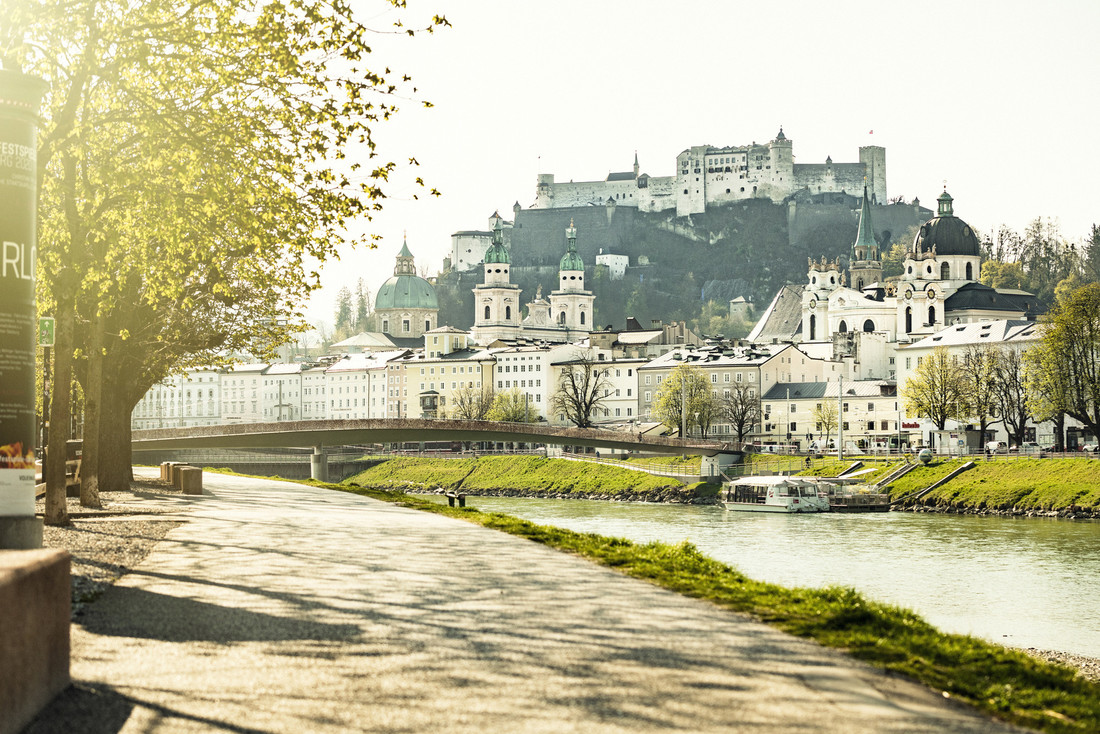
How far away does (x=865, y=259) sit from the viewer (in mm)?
143000

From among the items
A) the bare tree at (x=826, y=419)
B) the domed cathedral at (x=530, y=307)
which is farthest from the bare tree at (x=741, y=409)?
the domed cathedral at (x=530, y=307)

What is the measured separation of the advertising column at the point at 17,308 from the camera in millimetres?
7859

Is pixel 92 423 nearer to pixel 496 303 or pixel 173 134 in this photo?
pixel 173 134

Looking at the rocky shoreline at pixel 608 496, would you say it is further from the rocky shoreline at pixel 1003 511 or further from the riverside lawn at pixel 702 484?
the rocky shoreline at pixel 1003 511

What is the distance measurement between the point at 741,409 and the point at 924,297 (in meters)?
27.3

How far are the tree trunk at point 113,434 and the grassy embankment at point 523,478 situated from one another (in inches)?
1712

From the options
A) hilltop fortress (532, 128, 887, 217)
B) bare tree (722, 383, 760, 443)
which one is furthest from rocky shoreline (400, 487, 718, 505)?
hilltop fortress (532, 128, 887, 217)

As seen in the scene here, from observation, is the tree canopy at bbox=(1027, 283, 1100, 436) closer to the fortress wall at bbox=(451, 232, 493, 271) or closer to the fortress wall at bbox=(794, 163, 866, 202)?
the fortress wall at bbox=(794, 163, 866, 202)

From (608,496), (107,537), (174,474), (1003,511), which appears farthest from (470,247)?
(107,537)

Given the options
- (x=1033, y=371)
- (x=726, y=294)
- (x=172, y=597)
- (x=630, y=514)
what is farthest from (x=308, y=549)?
(x=726, y=294)

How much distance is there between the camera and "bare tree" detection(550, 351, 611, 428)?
10212cm

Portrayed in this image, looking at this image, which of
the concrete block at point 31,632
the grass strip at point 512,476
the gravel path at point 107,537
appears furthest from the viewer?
the grass strip at point 512,476

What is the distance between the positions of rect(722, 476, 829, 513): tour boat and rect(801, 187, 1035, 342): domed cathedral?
52.3m

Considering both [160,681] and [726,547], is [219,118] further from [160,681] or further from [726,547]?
[726,547]
